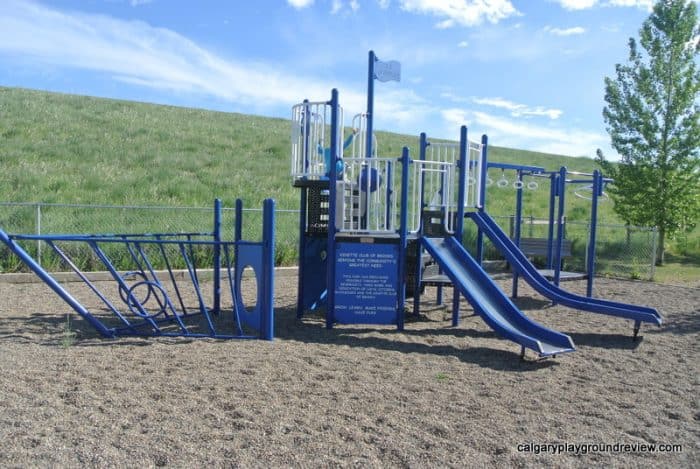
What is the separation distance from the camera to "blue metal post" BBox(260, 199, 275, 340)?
620cm

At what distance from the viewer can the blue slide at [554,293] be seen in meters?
7.06

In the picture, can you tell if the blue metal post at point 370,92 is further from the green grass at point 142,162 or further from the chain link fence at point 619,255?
the chain link fence at point 619,255

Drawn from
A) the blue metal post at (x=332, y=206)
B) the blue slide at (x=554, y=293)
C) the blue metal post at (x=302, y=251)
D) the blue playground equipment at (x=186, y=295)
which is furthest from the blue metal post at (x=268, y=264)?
the blue slide at (x=554, y=293)

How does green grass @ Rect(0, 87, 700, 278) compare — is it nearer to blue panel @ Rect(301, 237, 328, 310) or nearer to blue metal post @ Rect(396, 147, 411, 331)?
blue panel @ Rect(301, 237, 328, 310)

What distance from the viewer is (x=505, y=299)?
6.70 meters

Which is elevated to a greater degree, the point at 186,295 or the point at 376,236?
the point at 376,236

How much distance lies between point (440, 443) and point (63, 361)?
3408 millimetres

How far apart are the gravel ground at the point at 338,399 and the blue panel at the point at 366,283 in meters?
0.20

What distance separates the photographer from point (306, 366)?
17.6ft

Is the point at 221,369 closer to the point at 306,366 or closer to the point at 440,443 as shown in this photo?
the point at 306,366

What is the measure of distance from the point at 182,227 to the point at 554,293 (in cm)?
856

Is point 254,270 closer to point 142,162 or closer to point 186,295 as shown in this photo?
point 186,295

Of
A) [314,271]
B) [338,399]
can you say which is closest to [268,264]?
[314,271]

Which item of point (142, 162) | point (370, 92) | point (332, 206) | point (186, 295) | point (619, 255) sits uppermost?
point (370, 92)
